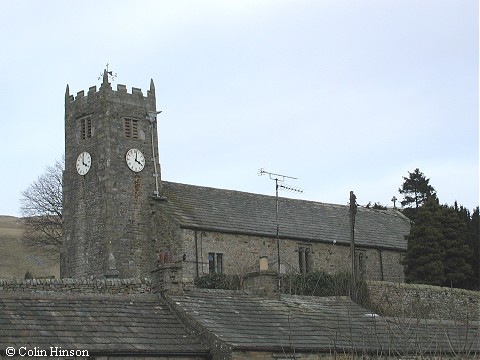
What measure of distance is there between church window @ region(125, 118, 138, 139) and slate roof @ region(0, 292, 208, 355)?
76.2ft

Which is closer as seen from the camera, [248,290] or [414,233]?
[248,290]

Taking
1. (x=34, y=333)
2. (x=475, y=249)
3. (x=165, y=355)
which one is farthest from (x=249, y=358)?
(x=475, y=249)

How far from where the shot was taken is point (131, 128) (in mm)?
52531

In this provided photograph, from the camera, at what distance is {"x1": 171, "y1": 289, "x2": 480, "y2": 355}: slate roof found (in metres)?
28.2

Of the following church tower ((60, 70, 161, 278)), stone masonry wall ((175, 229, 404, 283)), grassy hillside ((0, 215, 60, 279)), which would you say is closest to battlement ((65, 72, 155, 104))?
church tower ((60, 70, 161, 278))

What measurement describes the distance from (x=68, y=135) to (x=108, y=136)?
12.0 feet

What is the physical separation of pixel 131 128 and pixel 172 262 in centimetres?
2180

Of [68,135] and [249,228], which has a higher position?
[68,135]

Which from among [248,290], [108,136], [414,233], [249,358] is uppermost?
[108,136]

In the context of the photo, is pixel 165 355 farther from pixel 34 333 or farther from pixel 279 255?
pixel 279 255

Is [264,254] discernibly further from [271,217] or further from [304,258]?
[271,217]

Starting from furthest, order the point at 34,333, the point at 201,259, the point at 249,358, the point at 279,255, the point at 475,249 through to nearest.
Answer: the point at 475,249 < the point at 279,255 < the point at 201,259 < the point at 249,358 < the point at 34,333

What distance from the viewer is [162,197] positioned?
51.8m

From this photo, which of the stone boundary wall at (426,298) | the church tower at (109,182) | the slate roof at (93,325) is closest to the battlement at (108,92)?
the church tower at (109,182)
